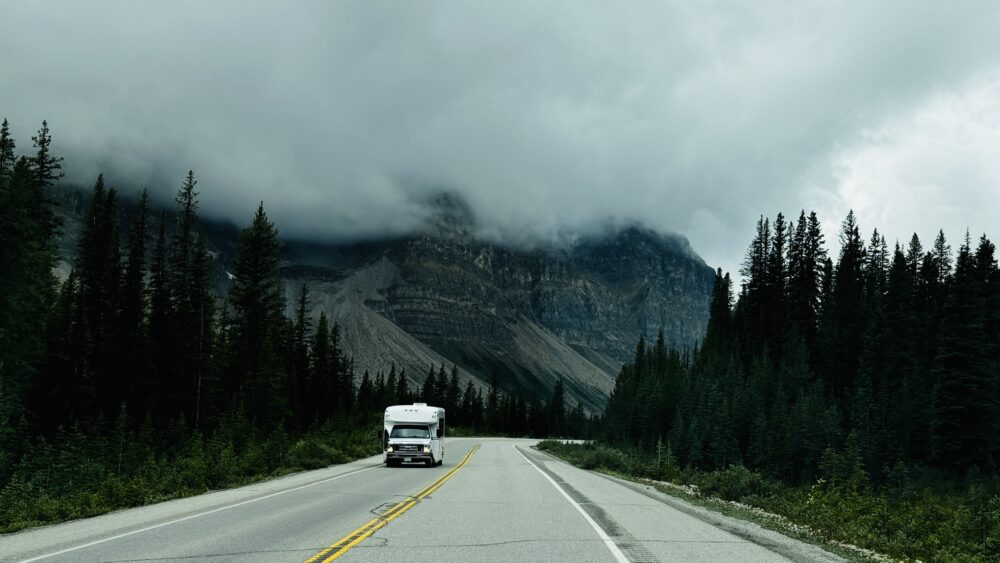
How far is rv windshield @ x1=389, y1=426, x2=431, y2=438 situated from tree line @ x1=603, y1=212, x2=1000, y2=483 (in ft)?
62.9

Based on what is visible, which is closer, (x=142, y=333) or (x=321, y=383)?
(x=142, y=333)

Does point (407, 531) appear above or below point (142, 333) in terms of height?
below

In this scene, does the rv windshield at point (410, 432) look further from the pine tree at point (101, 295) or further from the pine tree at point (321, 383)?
the pine tree at point (321, 383)

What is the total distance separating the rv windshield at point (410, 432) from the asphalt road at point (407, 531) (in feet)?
44.6

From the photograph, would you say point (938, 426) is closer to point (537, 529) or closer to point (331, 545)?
point (537, 529)

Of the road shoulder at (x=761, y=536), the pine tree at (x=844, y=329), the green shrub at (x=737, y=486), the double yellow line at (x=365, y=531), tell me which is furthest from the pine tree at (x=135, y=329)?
the pine tree at (x=844, y=329)

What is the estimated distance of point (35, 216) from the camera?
46156 mm

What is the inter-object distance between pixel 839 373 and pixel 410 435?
7307 centimetres

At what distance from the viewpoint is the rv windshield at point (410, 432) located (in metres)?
35.2

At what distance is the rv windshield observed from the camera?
116ft

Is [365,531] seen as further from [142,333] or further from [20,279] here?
[142,333]

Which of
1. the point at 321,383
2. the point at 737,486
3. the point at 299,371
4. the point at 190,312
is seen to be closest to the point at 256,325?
the point at 190,312

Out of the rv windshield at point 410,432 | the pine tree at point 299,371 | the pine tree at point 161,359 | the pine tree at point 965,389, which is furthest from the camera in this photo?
the pine tree at point 299,371

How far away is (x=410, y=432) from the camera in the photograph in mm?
35531
